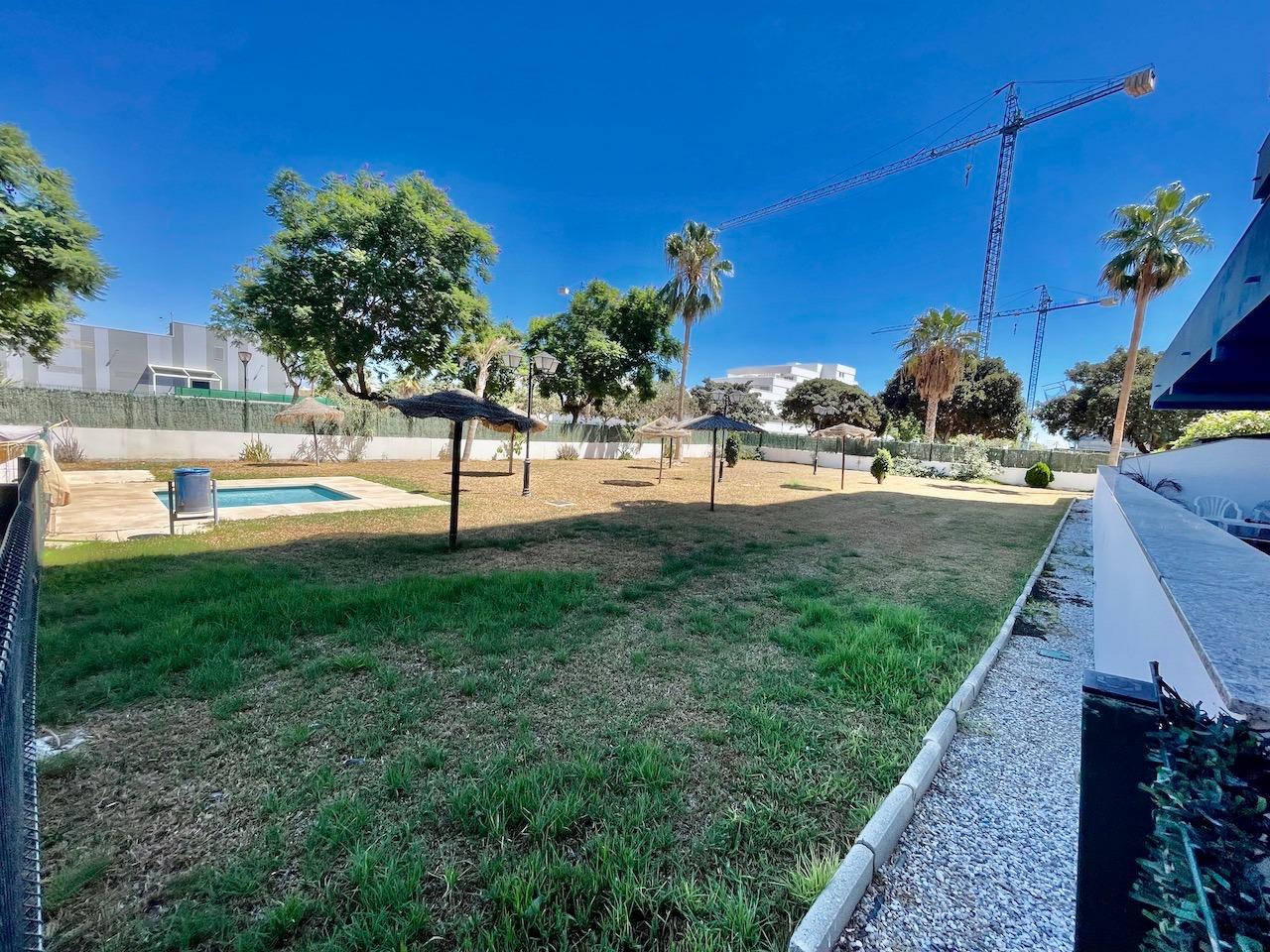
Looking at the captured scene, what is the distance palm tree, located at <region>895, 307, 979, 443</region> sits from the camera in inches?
928

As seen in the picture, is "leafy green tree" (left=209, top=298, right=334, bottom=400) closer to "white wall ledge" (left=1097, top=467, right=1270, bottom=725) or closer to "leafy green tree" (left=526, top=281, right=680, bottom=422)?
"leafy green tree" (left=526, top=281, right=680, bottom=422)

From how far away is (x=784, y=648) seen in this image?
409 cm

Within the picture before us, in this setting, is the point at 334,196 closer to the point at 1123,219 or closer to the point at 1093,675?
the point at 1093,675

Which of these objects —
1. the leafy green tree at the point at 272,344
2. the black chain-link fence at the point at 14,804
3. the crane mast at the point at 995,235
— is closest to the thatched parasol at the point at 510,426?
the black chain-link fence at the point at 14,804

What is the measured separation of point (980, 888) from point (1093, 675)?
4.19 feet

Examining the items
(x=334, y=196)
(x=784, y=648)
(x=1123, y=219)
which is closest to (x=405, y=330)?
(x=334, y=196)

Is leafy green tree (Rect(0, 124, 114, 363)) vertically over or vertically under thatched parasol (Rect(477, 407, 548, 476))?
over

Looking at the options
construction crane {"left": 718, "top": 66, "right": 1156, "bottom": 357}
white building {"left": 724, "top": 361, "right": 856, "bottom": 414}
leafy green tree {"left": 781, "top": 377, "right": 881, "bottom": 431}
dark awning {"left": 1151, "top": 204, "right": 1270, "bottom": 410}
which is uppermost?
construction crane {"left": 718, "top": 66, "right": 1156, "bottom": 357}

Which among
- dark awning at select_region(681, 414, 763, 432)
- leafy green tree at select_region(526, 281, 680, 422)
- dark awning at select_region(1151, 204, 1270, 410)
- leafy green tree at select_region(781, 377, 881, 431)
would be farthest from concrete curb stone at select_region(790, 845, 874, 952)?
leafy green tree at select_region(781, 377, 881, 431)

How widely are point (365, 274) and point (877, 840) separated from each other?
19.1m

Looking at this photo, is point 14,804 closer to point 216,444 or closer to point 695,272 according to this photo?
point 216,444

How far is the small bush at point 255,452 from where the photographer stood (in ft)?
54.1

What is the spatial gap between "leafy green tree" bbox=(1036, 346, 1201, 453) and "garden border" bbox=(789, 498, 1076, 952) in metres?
32.8

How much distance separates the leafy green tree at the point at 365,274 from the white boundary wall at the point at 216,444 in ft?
8.44
